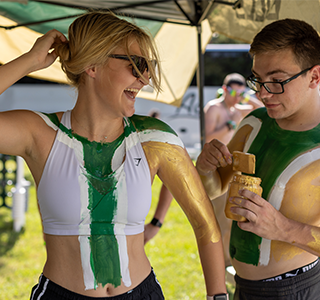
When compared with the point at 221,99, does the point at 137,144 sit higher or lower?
higher

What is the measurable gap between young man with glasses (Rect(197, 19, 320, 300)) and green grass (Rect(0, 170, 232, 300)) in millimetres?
2626

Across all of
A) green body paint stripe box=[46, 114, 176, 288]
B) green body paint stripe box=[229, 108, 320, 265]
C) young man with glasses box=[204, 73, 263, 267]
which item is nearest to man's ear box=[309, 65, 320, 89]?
green body paint stripe box=[229, 108, 320, 265]

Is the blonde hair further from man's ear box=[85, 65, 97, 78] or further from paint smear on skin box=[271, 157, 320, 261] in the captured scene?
paint smear on skin box=[271, 157, 320, 261]

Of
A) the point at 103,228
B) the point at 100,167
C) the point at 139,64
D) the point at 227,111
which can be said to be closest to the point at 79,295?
the point at 103,228

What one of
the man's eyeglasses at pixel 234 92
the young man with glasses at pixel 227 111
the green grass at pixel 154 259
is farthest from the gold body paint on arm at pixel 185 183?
the man's eyeglasses at pixel 234 92

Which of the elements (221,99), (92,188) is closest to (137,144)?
(92,188)

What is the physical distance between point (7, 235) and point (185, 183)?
207 inches

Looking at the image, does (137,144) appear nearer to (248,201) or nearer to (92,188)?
(92,188)

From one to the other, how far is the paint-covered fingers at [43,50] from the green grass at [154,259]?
3297 millimetres

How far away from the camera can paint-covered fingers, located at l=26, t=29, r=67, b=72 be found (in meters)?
1.54

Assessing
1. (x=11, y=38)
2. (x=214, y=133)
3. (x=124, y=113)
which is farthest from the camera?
(x=214, y=133)

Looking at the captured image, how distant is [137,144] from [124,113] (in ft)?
0.52

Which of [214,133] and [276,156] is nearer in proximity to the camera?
[276,156]

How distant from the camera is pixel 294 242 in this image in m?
1.55
